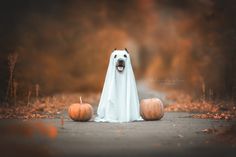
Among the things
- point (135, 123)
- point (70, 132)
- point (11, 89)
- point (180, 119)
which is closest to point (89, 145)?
point (70, 132)

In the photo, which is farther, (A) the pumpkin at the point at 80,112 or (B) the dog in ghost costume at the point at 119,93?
(B) the dog in ghost costume at the point at 119,93

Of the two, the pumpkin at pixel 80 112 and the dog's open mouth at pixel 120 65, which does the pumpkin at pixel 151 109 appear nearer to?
the dog's open mouth at pixel 120 65

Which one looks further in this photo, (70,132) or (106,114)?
(106,114)

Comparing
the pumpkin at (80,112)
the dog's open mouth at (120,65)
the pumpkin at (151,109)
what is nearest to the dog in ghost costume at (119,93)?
the dog's open mouth at (120,65)

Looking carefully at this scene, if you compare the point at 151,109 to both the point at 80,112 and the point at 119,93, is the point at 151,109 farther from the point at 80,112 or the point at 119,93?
the point at 80,112

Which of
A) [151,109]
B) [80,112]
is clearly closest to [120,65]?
[151,109]

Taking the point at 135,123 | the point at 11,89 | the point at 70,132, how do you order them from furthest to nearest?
the point at 11,89, the point at 135,123, the point at 70,132

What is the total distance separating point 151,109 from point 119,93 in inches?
32.5

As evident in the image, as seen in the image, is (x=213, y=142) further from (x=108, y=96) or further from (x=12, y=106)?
(x=12, y=106)

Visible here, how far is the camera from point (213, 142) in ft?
26.9

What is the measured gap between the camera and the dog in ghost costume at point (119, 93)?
1155 cm

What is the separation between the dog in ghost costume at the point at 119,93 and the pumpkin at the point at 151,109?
0.64 ft

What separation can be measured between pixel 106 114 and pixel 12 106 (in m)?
2.93

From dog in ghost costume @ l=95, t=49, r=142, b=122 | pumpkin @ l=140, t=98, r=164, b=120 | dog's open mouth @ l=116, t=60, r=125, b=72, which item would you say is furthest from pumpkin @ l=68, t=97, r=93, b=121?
pumpkin @ l=140, t=98, r=164, b=120
